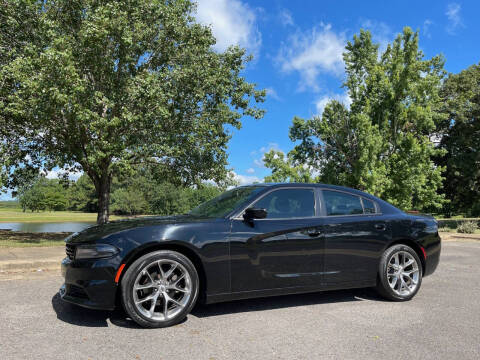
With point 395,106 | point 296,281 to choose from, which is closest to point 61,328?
point 296,281

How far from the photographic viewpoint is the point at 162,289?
12.9ft

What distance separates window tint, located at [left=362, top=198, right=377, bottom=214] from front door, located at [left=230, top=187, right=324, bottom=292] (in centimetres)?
85

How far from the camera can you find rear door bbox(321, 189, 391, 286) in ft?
15.5

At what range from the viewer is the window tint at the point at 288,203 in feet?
15.2

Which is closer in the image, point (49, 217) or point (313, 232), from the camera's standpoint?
point (313, 232)

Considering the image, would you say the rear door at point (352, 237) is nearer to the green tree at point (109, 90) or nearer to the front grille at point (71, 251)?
the front grille at point (71, 251)

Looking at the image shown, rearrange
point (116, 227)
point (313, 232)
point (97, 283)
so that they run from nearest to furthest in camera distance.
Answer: point (97, 283)
point (116, 227)
point (313, 232)

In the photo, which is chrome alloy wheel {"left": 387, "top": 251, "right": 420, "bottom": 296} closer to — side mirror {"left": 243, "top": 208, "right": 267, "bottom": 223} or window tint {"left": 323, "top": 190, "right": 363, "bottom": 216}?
window tint {"left": 323, "top": 190, "right": 363, "bottom": 216}

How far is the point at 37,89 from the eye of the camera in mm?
11086

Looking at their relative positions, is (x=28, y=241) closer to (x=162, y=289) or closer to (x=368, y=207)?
(x=162, y=289)

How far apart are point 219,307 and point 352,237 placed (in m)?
1.94

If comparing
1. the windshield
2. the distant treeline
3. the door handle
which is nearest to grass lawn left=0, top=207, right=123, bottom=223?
the distant treeline

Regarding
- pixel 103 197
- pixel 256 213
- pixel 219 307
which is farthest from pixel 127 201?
pixel 256 213

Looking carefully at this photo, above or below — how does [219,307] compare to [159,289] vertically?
below
